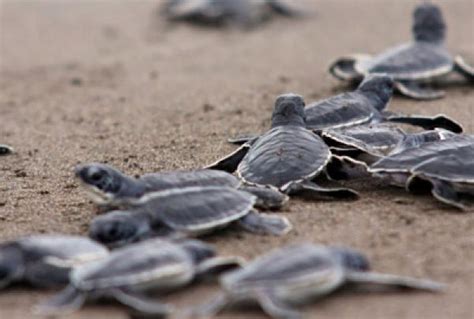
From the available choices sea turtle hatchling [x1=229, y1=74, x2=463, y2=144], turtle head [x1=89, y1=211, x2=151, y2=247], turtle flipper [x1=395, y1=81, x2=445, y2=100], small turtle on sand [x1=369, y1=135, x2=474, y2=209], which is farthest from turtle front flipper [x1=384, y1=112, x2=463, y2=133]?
turtle head [x1=89, y1=211, x2=151, y2=247]

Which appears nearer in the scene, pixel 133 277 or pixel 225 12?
pixel 133 277

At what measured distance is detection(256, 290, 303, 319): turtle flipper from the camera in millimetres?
2631

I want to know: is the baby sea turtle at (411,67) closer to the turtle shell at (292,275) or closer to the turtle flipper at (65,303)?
the turtle shell at (292,275)

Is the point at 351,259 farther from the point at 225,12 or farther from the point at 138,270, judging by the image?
the point at 225,12

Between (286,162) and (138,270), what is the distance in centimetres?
116

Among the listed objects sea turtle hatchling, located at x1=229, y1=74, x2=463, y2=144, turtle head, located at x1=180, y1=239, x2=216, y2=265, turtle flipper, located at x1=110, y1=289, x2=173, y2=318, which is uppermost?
sea turtle hatchling, located at x1=229, y1=74, x2=463, y2=144

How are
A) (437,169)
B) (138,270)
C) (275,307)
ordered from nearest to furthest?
(275,307), (138,270), (437,169)

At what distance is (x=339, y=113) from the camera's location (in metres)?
4.59

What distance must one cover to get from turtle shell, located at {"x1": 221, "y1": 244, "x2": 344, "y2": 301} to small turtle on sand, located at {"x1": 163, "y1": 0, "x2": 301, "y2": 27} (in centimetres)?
633

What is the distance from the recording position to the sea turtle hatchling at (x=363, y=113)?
450cm

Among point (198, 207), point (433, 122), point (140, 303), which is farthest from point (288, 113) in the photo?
point (140, 303)

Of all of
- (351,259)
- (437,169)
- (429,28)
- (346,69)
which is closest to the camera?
(351,259)

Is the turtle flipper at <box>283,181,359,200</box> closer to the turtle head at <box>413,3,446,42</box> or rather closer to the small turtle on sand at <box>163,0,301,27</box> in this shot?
the turtle head at <box>413,3,446,42</box>

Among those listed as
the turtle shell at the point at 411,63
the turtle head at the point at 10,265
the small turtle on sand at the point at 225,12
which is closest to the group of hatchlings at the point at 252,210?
the turtle head at the point at 10,265
